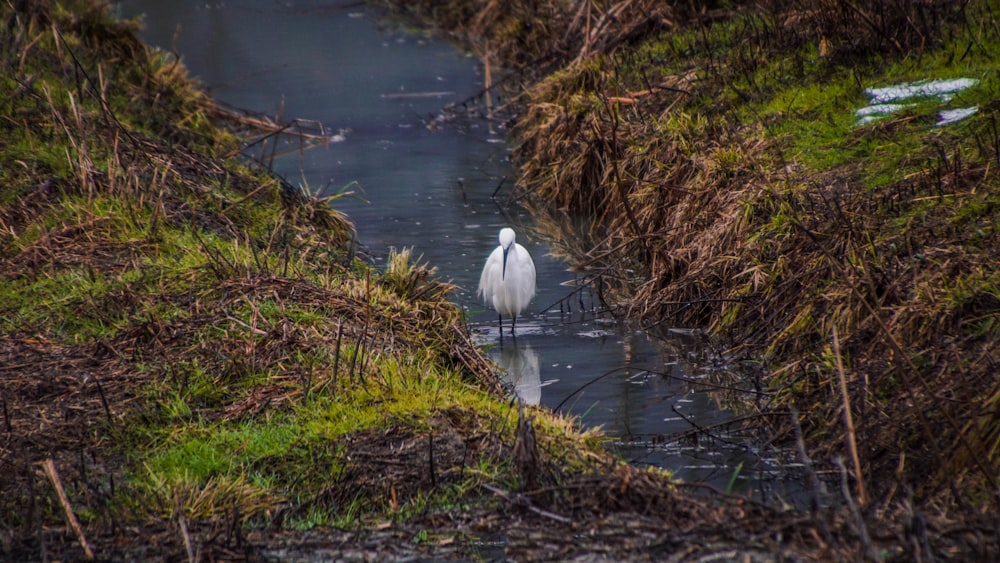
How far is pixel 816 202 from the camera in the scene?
7.57 metres

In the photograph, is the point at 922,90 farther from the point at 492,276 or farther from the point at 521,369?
the point at 521,369

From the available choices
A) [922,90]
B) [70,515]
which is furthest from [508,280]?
[70,515]

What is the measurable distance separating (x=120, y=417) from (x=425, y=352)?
1819 millimetres

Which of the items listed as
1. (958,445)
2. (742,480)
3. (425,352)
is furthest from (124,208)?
(958,445)

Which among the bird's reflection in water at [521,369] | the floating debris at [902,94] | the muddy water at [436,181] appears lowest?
the bird's reflection in water at [521,369]

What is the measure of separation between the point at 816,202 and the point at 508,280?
2202 mm

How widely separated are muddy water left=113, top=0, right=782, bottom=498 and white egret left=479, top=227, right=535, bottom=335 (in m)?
0.23

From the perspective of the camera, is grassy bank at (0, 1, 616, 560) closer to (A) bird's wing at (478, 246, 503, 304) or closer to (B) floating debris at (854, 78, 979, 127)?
(A) bird's wing at (478, 246, 503, 304)

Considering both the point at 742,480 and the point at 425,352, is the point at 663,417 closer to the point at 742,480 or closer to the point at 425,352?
the point at 742,480

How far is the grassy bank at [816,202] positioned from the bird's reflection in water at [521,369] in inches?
35.8

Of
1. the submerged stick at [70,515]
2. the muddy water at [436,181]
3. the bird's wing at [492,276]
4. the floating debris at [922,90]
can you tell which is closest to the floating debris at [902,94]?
the floating debris at [922,90]

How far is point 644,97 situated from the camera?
1129 cm

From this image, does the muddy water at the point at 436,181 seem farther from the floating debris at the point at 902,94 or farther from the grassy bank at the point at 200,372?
the floating debris at the point at 902,94

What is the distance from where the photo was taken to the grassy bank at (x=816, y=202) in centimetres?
523
